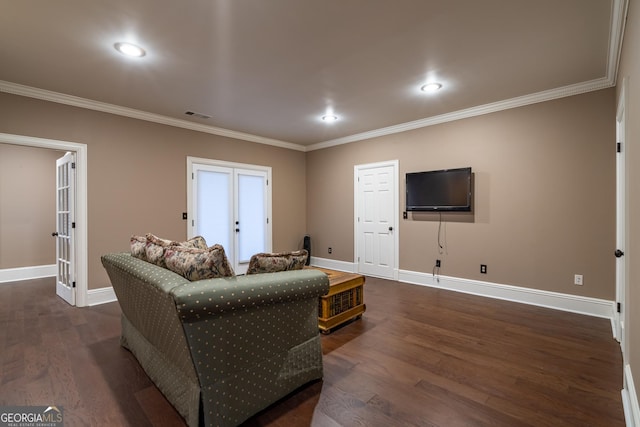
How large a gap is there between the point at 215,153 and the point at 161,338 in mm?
3834

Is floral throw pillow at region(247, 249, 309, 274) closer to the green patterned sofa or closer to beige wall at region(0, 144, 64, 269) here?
the green patterned sofa

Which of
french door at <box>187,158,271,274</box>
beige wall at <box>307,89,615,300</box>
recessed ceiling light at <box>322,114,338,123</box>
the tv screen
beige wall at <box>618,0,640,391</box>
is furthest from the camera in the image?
french door at <box>187,158,271,274</box>

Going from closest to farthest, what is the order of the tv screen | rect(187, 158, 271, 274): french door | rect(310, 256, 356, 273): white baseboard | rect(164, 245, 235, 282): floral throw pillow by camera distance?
rect(164, 245, 235, 282): floral throw pillow, the tv screen, rect(187, 158, 271, 274): french door, rect(310, 256, 356, 273): white baseboard

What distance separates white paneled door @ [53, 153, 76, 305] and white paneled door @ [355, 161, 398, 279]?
14.1 ft

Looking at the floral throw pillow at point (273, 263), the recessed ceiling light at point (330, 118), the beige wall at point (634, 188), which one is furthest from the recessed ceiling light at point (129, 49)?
the beige wall at point (634, 188)

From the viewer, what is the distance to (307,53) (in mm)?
2711

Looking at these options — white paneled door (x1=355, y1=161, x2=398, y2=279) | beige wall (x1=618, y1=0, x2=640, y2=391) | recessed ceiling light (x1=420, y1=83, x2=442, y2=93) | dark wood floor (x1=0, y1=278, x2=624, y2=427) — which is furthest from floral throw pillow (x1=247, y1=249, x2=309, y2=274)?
white paneled door (x1=355, y1=161, x2=398, y2=279)

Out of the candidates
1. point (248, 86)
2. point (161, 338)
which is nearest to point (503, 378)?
point (161, 338)

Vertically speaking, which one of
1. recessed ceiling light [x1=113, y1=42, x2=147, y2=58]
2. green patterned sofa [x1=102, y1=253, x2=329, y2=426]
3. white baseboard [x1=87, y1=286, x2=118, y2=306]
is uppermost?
recessed ceiling light [x1=113, y1=42, x2=147, y2=58]

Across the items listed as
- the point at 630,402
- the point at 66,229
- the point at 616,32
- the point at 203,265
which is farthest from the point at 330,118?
the point at 630,402

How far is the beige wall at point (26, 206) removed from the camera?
5.27 m

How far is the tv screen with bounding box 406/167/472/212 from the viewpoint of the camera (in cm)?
425

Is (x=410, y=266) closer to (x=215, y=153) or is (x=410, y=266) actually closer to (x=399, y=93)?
(x=399, y=93)

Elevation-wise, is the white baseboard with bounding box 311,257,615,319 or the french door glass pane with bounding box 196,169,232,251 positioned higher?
the french door glass pane with bounding box 196,169,232,251
